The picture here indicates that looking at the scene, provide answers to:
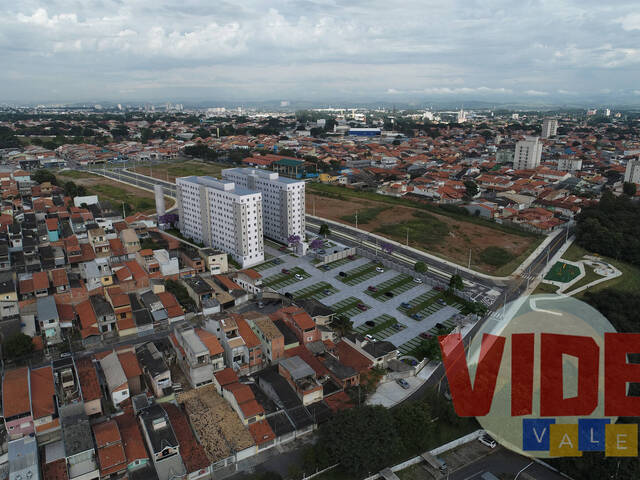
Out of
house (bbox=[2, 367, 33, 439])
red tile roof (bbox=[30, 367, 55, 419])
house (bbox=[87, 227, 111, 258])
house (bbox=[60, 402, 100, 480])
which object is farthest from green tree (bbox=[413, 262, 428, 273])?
house (bbox=[2, 367, 33, 439])

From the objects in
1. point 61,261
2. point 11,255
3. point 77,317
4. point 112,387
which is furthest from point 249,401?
point 11,255

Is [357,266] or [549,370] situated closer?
[549,370]

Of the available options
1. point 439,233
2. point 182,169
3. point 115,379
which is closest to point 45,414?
point 115,379

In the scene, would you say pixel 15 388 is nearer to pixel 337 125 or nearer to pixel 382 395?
pixel 382 395

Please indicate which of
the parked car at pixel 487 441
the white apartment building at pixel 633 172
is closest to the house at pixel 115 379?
the parked car at pixel 487 441

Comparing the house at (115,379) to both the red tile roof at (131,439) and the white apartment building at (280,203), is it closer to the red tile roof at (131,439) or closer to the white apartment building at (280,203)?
the red tile roof at (131,439)

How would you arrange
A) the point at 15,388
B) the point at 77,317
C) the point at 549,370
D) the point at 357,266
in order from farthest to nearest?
the point at 357,266 → the point at 77,317 → the point at 549,370 → the point at 15,388

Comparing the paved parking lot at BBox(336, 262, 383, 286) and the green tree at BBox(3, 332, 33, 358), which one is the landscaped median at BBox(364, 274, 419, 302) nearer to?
the paved parking lot at BBox(336, 262, 383, 286)
